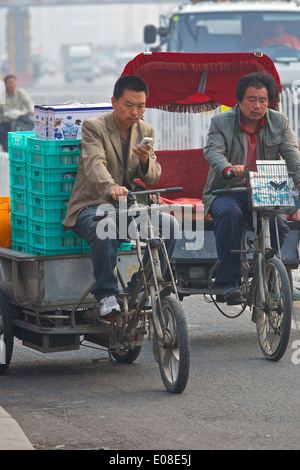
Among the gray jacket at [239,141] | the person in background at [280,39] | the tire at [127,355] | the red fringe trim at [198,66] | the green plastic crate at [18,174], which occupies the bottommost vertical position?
the tire at [127,355]

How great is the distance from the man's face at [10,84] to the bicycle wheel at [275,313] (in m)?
13.3

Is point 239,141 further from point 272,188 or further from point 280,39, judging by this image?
point 280,39

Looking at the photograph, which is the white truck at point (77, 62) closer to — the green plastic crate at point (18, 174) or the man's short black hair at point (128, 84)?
the green plastic crate at point (18, 174)

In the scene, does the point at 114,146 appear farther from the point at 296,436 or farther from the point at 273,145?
the point at 296,436

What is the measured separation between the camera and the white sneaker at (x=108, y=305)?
6105 mm

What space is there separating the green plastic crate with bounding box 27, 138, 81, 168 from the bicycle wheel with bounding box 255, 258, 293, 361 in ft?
4.95

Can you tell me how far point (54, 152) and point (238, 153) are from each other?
5.04ft

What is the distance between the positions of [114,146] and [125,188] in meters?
0.54

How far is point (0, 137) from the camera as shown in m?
19.4

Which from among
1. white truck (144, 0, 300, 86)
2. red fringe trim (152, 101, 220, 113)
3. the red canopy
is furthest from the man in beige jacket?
white truck (144, 0, 300, 86)

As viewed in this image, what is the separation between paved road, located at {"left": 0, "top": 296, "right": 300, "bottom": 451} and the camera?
5080 millimetres

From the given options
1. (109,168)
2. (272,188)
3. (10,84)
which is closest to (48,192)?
(109,168)

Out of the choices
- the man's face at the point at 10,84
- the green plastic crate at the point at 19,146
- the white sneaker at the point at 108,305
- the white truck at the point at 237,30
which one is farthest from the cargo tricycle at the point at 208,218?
the man's face at the point at 10,84

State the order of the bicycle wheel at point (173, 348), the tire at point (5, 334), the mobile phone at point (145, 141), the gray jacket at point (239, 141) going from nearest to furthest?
the bicycle wheel at point (173, 348)
the mobile phone at point (145, 141)
the tire at point (5, 334)
the gray jacket at point (239, 141)
